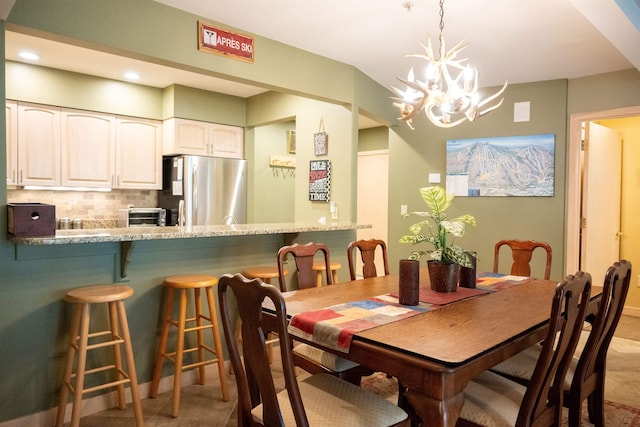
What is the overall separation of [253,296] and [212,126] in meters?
4.05

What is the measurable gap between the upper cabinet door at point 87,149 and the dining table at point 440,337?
3216mm

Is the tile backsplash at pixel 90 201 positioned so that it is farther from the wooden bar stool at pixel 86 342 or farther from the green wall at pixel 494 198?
the green wall at pixel 494 198

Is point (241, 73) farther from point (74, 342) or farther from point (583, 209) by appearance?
point (583, 209)

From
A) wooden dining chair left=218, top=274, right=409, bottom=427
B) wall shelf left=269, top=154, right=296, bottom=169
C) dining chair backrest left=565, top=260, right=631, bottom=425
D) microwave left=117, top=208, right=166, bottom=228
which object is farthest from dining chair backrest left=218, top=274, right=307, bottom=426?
wall shelf left=269, top=154, right=296, bottom=169

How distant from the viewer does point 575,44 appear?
130 inches

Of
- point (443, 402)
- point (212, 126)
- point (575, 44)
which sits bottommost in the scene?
point (443, 402)

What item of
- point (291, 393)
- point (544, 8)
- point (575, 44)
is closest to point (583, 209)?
point (575, 44)

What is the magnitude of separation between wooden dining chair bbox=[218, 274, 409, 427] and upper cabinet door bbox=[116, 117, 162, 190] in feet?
11.7

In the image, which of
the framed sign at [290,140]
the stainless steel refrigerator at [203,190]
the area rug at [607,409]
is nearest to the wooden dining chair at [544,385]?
the area rug at [607,409]

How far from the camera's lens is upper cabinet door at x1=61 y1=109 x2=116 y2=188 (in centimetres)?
426

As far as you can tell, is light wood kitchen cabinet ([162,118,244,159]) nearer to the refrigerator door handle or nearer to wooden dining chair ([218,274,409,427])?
the refrigerator door handle

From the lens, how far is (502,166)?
4246 mm

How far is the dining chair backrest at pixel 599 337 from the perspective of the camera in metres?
1.74

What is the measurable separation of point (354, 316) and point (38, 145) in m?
3.76
